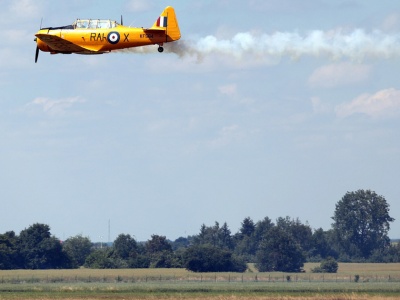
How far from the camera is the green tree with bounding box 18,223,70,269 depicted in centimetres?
14562

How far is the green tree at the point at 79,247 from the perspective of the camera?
162 meters


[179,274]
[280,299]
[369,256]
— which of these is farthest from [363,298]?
[369,256]

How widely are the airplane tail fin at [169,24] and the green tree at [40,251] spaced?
8009cm

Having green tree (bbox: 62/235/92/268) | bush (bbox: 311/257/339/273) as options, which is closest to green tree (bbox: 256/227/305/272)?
bush (bbox: 311/257/339/273)

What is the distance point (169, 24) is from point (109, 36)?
14.3ft

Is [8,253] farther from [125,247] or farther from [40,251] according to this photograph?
[125,247]

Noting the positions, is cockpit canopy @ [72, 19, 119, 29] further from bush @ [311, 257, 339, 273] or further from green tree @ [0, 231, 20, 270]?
bush @ [311, 257, 339, 273]

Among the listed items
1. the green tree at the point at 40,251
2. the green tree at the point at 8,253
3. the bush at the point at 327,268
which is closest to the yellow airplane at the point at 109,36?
the green tree at the point at 8,253

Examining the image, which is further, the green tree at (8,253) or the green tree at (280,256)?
the green tree at (280,256)

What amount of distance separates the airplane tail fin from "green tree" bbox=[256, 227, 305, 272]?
3358 inches

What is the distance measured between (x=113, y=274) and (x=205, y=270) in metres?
15.6

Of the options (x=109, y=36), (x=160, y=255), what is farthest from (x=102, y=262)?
(x=109, y=36)

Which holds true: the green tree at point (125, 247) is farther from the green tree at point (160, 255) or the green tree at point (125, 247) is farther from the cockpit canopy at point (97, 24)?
the cockpit canopy at point (97, 24)

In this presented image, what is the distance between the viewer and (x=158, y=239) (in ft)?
559
